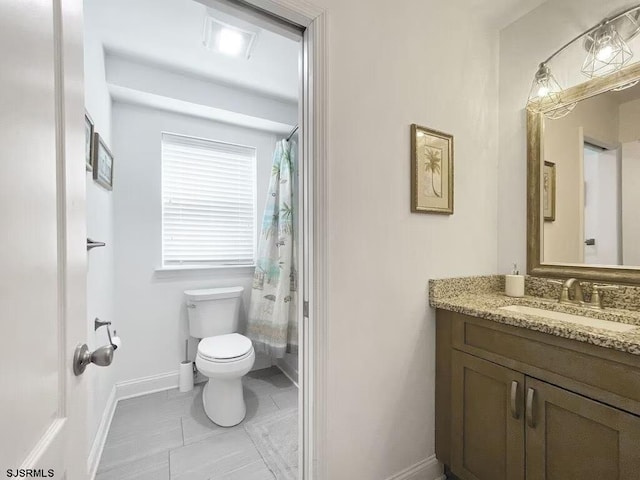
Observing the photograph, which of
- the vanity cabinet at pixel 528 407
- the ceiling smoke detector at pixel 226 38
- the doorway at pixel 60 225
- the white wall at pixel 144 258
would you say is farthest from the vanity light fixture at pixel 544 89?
the white wall at pixel 144 258

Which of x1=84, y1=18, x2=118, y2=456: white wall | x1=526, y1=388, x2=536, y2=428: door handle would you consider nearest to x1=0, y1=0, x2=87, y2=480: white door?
x1=84, y1=18, x2=118, y2=456: white wall

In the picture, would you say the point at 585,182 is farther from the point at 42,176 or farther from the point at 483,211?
the point at 42,176

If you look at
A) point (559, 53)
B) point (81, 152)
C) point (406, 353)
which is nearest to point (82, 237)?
point (81, 152)

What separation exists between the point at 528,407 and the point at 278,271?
1.76 m

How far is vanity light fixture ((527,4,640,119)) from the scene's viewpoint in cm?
128

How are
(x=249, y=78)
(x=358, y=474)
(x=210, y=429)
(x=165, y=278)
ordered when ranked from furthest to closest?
1. (x=165, y=278)
2. (x=249, y=78)
3. (x=210, y=429)
4. (x=358, y=474)

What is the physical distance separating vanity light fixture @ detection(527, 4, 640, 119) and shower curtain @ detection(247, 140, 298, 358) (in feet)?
5.48

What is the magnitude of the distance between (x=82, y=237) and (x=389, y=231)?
3.60ft

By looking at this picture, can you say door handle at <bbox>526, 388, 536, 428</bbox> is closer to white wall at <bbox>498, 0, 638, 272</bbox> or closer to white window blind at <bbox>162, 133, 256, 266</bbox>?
white wall at <bbox>498, 0, 638, 272</bbox>

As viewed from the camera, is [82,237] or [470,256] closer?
[82,237]

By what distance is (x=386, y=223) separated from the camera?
1.32 meters

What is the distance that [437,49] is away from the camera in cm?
148

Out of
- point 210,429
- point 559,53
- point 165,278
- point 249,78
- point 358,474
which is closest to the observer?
point 358,474

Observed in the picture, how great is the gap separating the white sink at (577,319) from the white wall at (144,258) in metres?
2.23
